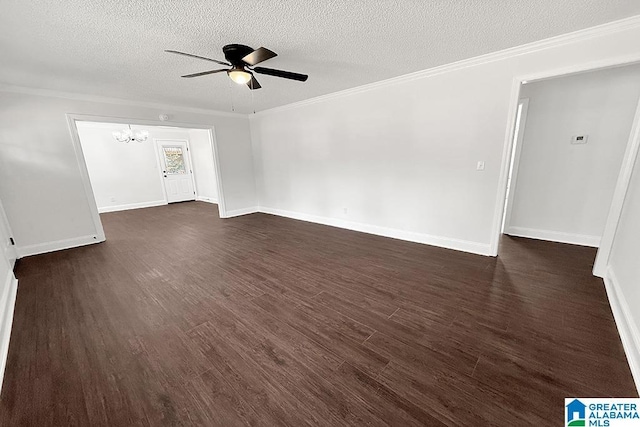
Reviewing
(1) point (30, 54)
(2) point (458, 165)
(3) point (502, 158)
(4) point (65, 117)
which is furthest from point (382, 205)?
(4) point (65, 117)

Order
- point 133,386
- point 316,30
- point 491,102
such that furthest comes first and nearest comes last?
point 491,102
point 316,30
point 133,386

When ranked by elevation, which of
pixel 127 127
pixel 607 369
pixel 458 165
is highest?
pixel 127 127

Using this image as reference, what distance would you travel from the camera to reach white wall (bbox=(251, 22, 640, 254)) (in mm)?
2809

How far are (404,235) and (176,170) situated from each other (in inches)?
322

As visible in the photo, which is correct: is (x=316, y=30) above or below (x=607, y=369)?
above

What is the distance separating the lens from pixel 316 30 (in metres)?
2.20

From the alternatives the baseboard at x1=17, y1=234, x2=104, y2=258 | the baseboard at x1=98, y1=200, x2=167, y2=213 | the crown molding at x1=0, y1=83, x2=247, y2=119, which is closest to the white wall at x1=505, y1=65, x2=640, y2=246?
the crown molding at x1=0, y1=83, x2=247, y2=119

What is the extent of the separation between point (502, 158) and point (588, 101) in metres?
1.68

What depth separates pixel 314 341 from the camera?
6.04 feet

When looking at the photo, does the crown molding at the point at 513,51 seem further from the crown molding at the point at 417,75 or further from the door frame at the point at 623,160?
the door frame at the point at 623,160

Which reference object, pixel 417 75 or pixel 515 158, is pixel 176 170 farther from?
pixel 515 158

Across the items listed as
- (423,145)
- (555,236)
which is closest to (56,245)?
(423,145)

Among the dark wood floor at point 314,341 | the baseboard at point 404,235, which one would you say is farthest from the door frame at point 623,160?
the dark wood floor at point 314,341

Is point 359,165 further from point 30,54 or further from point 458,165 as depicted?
point 30,54
